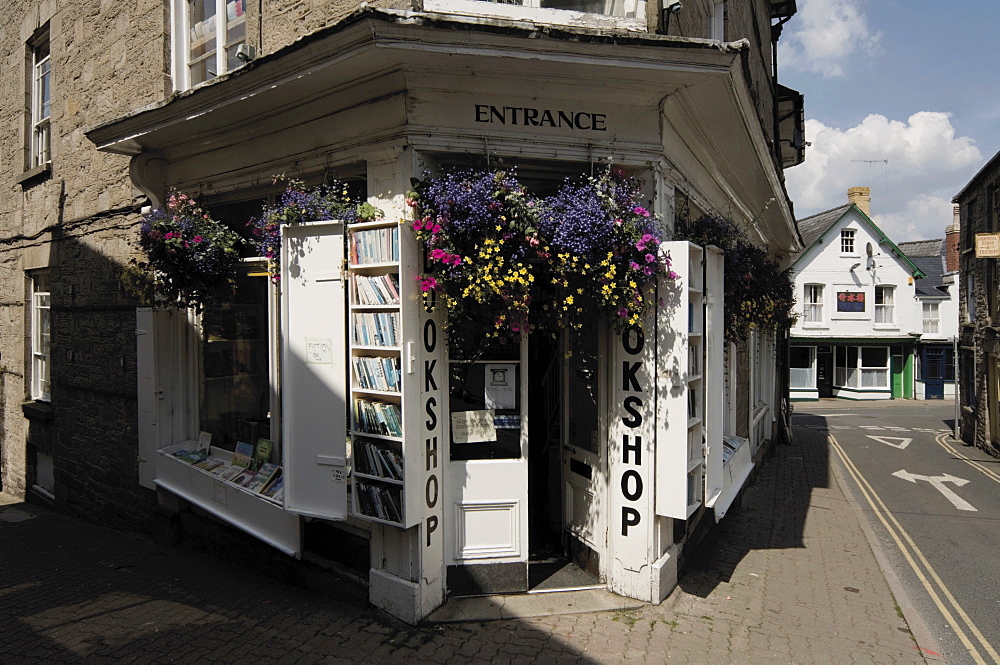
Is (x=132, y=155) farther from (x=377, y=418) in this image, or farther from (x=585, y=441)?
(x=585, y=441)

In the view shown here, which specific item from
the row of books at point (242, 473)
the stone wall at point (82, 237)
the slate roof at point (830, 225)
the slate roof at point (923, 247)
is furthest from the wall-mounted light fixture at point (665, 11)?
the slate roof at point (923, 247)

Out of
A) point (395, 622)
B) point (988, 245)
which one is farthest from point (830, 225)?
point (395, 622)

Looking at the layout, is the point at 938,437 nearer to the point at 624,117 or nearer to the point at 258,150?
the point at 624,117

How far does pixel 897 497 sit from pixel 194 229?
11.0m

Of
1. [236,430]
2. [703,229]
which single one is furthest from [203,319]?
[703,229]

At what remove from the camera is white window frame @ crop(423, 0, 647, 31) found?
4.68 m

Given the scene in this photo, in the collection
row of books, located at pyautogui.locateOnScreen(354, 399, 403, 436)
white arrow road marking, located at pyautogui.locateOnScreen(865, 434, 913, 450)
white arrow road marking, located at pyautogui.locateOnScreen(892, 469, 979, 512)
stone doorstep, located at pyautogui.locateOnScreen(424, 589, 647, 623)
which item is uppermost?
row of books, located at pyautogui.locateOnScreen(354, 399, 403, 436)

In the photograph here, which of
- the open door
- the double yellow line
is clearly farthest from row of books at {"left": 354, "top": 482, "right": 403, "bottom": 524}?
the double yellow line

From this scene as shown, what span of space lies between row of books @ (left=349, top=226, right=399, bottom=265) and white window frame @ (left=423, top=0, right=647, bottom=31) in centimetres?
187

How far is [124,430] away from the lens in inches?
280

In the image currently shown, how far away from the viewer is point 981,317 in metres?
15.4

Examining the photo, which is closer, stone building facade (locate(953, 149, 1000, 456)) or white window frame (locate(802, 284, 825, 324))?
stone building facade (locate(953, 149, 1000, 456))

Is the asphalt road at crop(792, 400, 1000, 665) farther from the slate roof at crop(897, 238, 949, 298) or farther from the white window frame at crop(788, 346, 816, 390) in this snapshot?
the slate roof at crop(897, 238, 949, 298)

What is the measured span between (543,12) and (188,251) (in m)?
3.73
